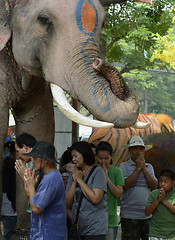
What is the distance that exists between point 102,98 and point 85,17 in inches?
40.1

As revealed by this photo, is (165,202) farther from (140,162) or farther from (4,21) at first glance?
(4,21)

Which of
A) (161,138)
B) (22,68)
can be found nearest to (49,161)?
(22,68)

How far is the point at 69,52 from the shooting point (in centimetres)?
501

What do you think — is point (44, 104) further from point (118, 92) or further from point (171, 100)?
point (171, 100)

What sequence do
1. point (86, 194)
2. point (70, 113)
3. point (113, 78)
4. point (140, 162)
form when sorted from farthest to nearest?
point (140, 162) < point (86, 194) < point (113, 78) < point (70, 113)

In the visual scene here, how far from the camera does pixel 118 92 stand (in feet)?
15.2

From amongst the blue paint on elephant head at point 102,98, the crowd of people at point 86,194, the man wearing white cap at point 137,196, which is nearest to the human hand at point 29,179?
the crowd of people at point 86,194

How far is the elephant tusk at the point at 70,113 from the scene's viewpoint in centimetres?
429

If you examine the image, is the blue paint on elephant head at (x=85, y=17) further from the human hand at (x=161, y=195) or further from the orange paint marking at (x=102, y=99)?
the human hand at (x=161, y=195)

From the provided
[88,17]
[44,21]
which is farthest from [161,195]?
[44,21]

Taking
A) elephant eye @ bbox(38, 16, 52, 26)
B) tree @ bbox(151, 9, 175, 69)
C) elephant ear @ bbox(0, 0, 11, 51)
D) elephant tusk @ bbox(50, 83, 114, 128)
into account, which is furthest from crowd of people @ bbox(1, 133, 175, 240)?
tree @ bbox(151, 9, 175, 69)

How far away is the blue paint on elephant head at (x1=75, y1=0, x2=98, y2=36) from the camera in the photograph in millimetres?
5066

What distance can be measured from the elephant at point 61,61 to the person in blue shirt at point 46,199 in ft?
1.53

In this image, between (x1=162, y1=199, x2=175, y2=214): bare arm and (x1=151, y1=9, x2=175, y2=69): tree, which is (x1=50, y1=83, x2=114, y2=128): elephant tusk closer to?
(x1=162, y1=199, x2=175, y2=214): bare arm
